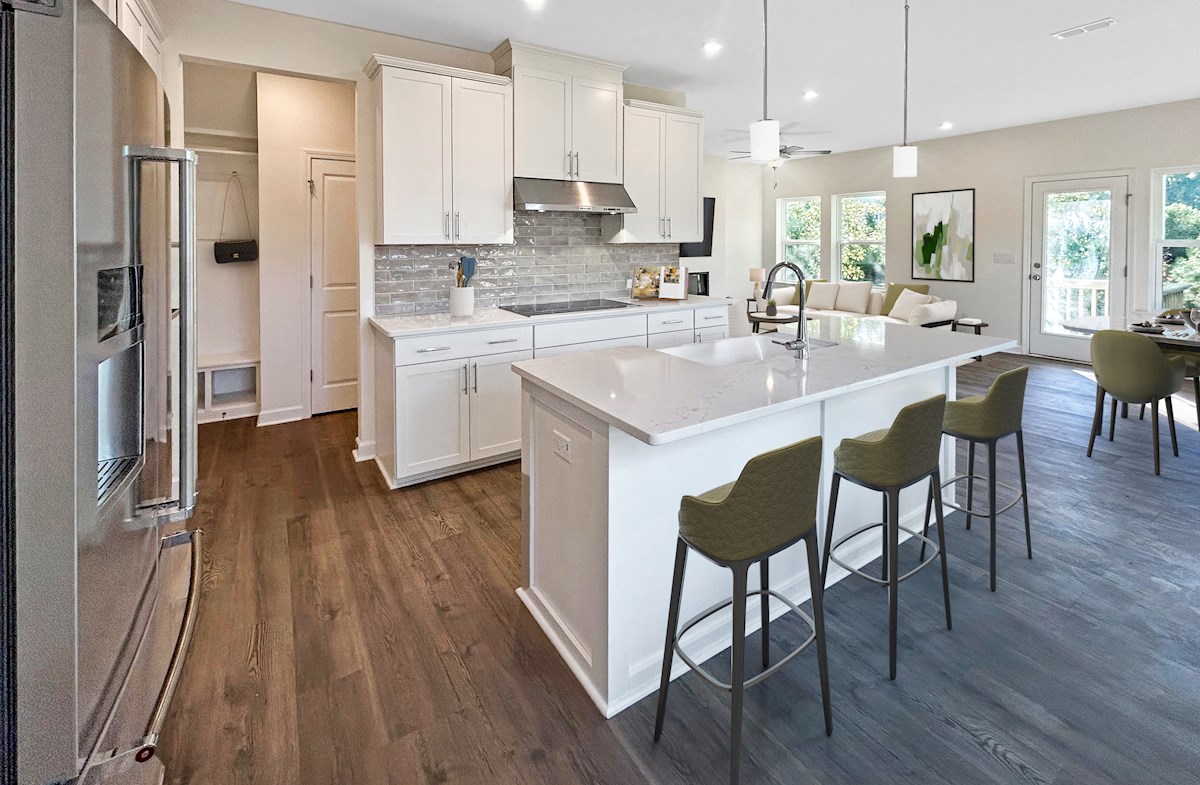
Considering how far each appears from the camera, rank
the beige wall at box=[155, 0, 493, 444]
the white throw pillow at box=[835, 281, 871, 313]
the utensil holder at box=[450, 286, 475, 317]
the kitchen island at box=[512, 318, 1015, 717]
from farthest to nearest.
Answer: the white throw pillow at box=[835, 281, 871, 313] < the utensil holder at box=[450, 286, 475, 317] < the beige wall at box=[155, 0, 493, 444] < the kitchen island at box=[512, 318, 1015, 717]

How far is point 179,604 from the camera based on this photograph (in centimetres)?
120

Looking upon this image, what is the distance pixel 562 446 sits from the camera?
208 cm

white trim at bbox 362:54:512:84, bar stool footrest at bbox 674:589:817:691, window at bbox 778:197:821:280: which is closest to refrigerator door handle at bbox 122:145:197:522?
bar stool footrest at bbox 674:589:817:691

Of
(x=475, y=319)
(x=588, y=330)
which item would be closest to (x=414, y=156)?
(x=475, y=319)

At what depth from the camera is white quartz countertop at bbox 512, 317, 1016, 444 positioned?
177cm

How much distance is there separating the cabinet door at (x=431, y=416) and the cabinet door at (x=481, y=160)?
0.98 m

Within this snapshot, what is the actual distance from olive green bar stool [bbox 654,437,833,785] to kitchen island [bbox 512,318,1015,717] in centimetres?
8

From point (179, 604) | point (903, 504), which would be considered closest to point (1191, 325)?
point (903, 504)

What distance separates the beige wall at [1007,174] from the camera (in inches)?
257

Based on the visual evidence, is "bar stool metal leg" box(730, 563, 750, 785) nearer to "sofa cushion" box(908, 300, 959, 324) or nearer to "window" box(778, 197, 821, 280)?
"sofa cushion" box(908, 300, 959, 324)

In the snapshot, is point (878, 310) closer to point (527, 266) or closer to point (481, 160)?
point (527, 266)

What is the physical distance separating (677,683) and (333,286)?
173 inches

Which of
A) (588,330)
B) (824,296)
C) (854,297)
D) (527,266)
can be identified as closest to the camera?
(588,330)

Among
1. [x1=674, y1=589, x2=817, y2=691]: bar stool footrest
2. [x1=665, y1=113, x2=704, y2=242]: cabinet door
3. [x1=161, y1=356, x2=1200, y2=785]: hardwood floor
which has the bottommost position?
[x1=161, y1=356, x2=1200, y2=785]: hardwood floor
